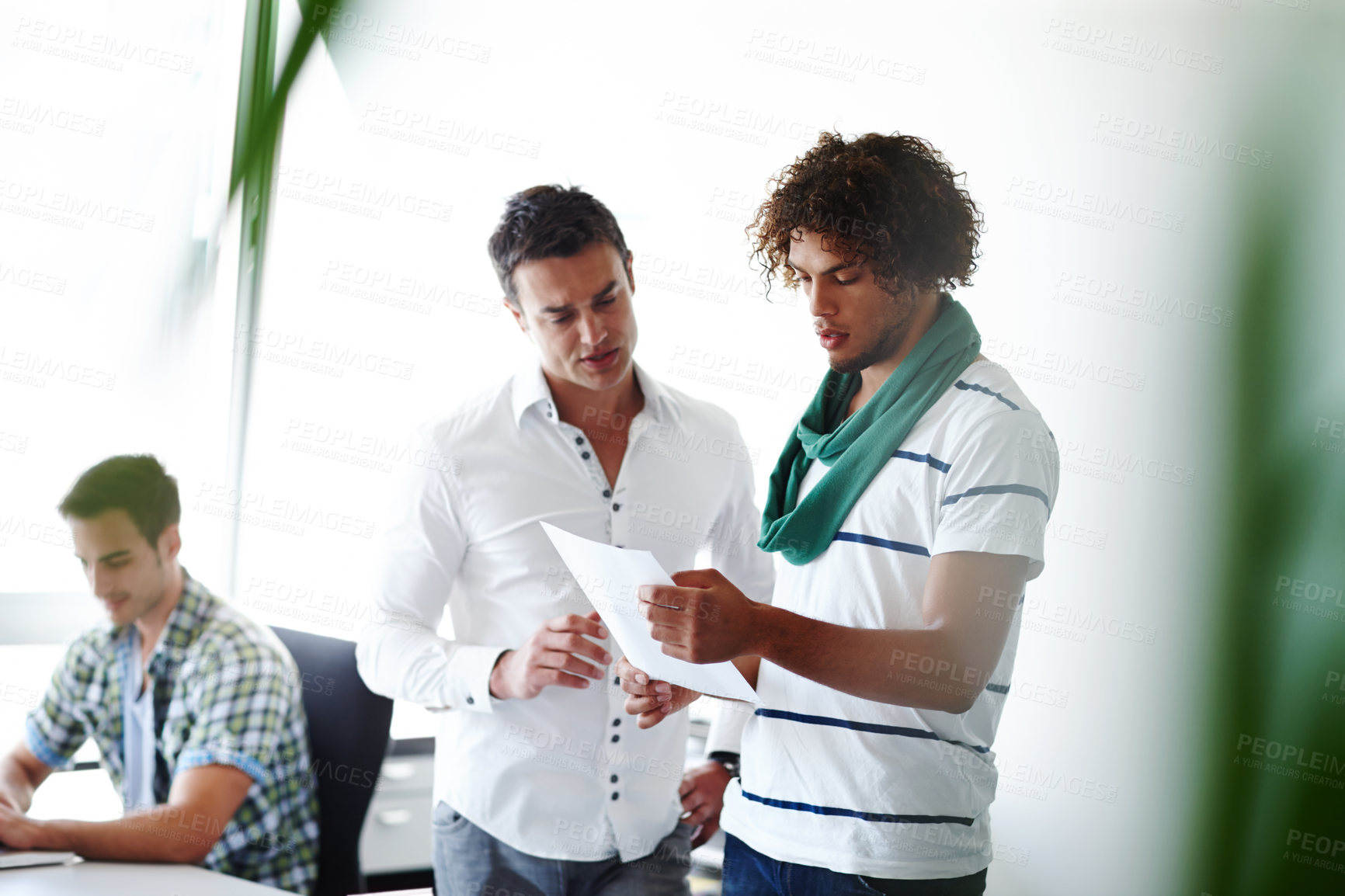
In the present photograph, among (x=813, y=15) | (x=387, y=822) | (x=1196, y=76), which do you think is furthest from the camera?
(x=813, y=15)

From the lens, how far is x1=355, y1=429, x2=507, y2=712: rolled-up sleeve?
1.67 m

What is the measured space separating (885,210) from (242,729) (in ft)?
4.89

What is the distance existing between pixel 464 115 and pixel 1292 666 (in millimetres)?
2710

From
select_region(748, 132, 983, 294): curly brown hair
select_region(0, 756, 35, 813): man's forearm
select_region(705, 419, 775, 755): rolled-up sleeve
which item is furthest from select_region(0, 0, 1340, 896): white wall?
select_region(748, 132, 983, 294): curly brown hair

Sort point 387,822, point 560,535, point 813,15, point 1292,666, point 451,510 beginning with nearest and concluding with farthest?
point 560,535 < point 451,510 < point 1292,666 < point 387,822 < point 813,15

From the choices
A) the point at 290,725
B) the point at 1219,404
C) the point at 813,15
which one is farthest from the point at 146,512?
→ the point at 1219,404

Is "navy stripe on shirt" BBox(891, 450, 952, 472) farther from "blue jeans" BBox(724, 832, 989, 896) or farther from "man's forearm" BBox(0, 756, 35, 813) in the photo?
"man's forearm" BBox(0, 756, 35, 813)

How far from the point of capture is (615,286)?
1.74 metres

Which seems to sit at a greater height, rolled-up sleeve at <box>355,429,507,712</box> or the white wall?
the white wall

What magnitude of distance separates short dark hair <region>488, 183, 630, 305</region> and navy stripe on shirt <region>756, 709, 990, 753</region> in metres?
0.95

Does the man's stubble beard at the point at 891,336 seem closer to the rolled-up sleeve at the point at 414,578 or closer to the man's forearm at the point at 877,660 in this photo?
the man's forearm at the point at 877,660

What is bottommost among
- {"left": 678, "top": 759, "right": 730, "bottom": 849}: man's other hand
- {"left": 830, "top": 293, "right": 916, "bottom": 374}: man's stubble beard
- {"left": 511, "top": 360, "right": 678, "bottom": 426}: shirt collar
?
{"left": 678, "top": 759, "right": 730, "bottom": 849}: man's other hand

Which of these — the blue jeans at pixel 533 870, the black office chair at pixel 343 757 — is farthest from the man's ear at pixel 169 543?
the blue jeans at pixel 533 870

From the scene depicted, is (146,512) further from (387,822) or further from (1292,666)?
(1292,666)
